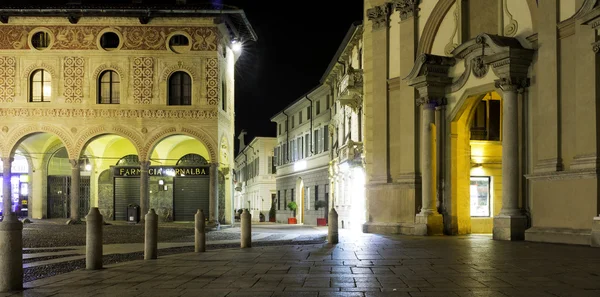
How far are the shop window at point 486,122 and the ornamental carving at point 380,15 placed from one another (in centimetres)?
437

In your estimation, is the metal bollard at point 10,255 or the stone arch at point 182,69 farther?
the stone arch at point 182,69

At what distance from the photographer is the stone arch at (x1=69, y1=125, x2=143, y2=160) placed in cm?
3112

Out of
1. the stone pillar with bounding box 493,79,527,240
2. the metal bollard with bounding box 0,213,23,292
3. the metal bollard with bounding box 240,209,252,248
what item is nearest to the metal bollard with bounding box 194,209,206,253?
the metal bollard with bounding box 240,209,252,248

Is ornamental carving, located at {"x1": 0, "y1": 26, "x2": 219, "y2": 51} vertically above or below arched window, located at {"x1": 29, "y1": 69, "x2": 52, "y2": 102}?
above

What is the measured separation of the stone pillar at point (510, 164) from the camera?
54.0 ft

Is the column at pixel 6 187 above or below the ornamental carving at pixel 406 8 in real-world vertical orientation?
below

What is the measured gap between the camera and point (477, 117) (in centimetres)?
2169

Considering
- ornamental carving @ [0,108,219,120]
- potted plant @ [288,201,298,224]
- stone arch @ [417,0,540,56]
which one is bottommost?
potted plant @ [288,201,298,224]

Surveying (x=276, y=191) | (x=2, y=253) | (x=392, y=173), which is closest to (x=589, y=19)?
(x=392, y=173)

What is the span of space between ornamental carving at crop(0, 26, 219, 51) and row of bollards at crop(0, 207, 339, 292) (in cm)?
1756

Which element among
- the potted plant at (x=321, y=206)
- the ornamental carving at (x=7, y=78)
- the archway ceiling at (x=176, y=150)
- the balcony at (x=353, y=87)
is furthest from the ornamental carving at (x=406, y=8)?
the potted plant at (x=321, y=206)

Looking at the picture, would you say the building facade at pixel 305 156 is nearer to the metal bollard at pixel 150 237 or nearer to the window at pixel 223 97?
the window at pixel 223 97

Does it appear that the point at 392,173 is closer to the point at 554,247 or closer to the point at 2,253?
the point at 554,247

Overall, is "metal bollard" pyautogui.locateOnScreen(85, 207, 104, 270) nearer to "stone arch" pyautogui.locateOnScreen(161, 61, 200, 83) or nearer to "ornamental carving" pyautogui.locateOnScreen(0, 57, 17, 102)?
"stone arch" pyautogui.locateOnScreen(161, 61, 200, 83)
